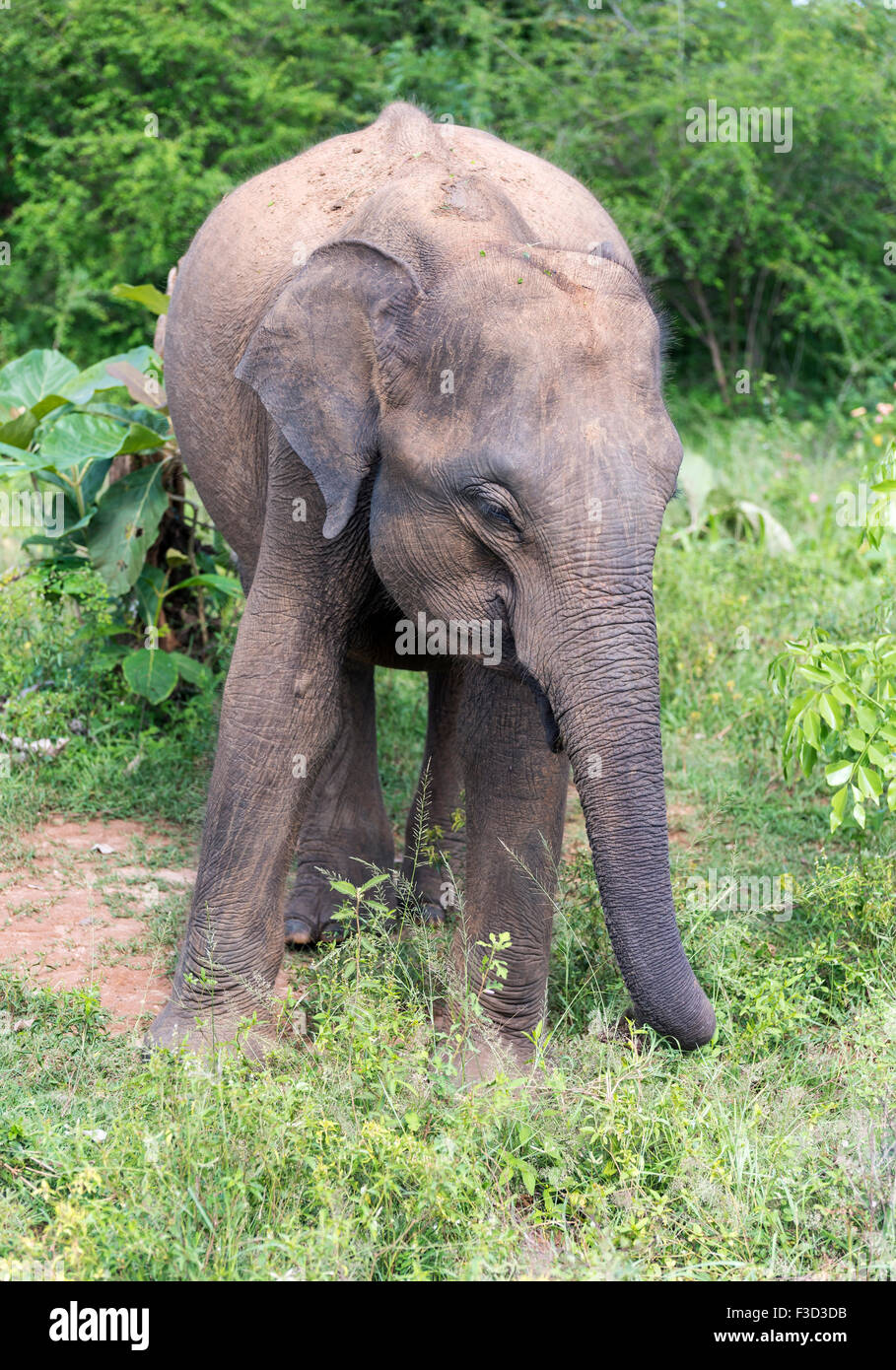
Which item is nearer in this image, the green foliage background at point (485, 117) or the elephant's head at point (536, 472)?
the elephant's head at point (536, 472)

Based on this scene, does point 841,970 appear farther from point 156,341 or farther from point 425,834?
point 156,341

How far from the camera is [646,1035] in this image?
14.6 ft

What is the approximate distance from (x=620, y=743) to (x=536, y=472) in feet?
2.26

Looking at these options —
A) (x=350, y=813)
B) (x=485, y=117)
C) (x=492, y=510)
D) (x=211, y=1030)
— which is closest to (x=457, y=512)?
(x=492, y=510)

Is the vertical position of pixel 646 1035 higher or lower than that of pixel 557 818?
lower

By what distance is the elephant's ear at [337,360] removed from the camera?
3.96m

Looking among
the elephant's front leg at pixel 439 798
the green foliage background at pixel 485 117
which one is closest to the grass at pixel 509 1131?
the elephant's front leg at pixel 439 798

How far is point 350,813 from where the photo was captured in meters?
5.93

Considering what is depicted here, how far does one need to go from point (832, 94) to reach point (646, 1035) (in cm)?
1069

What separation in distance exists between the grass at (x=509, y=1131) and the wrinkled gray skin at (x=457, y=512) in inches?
10.3

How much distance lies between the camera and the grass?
134 inches

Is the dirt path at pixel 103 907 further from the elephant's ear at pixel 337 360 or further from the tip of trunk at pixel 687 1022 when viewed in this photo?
the elephant's ear at pixel 337 360

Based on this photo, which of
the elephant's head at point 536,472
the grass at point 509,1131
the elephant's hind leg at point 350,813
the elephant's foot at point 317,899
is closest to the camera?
the grass at point 509,1131

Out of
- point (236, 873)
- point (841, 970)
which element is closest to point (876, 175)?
point (841, 970)
